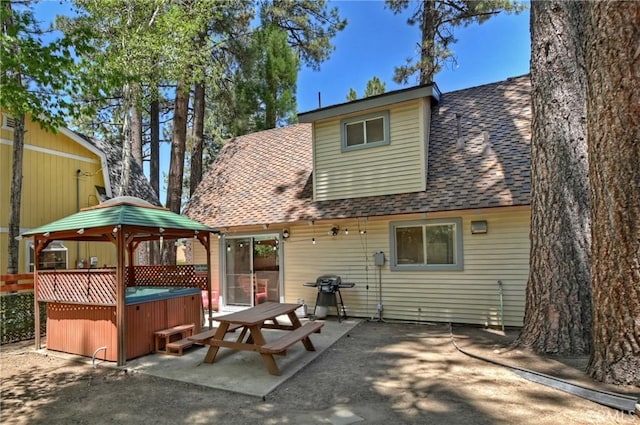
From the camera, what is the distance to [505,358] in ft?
16.9

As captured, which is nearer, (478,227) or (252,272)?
(478,227)

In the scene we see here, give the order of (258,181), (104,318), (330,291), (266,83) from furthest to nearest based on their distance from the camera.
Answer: (266,83)
(258,181)
(330,291)
(104,318)

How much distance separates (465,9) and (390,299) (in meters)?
12.0

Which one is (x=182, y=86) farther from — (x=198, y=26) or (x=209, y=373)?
(x=209, y=373)

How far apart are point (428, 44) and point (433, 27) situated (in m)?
0.76

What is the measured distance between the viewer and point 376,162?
8.66 metres

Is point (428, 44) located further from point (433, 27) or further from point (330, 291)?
point (330, 291)

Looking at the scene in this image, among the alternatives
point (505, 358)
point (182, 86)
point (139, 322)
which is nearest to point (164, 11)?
point (182, 86)

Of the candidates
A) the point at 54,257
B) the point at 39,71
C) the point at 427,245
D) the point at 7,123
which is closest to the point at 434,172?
the point at 427,245

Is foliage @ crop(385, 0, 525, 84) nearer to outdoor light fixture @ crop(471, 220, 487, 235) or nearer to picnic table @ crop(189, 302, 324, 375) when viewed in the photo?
outdoor light fixture @ crop(471, 220, 487, 235)

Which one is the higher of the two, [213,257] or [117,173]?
[117,173]

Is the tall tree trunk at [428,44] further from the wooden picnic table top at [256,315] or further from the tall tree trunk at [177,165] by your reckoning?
the wooden picnic table top at [256,315]

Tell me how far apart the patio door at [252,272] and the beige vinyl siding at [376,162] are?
6.51 ft

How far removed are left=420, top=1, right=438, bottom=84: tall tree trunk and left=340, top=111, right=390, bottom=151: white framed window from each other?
7.07 metres
